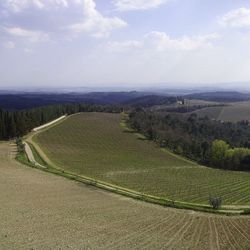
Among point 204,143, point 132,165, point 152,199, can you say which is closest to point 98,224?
point 152,199

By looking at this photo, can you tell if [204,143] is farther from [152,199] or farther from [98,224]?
[98,224]

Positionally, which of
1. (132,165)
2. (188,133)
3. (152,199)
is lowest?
(188,133)

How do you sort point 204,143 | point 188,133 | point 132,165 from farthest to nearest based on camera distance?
point 188,133
point 204,143
point 132,165

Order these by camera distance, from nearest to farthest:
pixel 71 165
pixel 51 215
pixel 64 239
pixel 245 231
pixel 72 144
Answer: pixel 64 239
pixel 245 231
pixel 51 215
pixel 71 165
pixel 72 144

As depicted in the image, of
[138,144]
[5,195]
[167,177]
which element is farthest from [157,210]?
[138,144]

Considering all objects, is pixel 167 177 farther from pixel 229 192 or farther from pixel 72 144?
pixel 72 144

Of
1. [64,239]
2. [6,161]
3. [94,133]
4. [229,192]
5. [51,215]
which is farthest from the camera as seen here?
[94,133]

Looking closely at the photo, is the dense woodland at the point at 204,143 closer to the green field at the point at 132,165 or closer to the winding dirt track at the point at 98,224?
the green field at the point at 132,165
